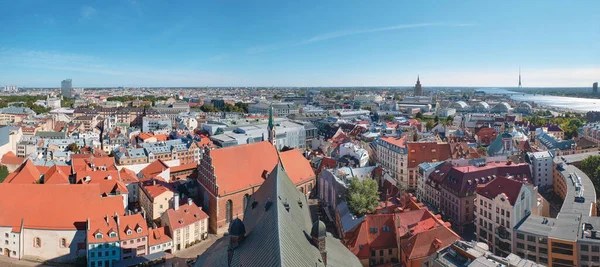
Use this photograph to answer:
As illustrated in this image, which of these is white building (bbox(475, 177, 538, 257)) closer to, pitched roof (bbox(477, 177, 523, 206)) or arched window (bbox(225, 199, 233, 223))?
pitched roof (bbox(477, 177, 523, 206))

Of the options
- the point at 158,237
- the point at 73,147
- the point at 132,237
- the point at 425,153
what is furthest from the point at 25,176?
the point at 425,153

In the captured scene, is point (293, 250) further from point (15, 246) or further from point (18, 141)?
point (18, 141)

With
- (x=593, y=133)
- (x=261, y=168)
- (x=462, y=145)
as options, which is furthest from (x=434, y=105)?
(x=261, y=168)

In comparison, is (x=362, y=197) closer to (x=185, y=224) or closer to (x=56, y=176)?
(x=185, y=224)

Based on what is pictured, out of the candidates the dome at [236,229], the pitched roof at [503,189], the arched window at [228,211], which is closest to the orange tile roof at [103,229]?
the arched window at [228,211]

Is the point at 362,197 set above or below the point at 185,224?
above

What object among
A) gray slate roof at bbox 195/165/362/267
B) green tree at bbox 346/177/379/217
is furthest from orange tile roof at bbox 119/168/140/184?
green tree at bbox 346/177/379/217

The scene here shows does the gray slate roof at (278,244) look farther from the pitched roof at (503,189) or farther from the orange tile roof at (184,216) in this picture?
the pitched roof at (503,189)
